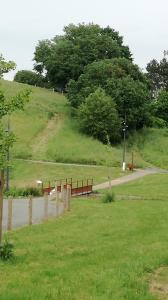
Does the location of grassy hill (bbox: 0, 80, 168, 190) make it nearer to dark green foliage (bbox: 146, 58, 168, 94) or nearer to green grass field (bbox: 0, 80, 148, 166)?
green grass field (bbox: 0, 80, 148, 166)

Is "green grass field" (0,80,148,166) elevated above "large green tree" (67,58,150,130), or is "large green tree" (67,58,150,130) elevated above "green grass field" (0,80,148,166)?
"large green tree" (67,58,150,130)

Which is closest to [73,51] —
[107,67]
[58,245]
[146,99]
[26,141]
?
[107,67]

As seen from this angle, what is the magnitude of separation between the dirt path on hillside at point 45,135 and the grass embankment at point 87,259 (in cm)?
5266

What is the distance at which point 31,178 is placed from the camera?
61906 millimetres

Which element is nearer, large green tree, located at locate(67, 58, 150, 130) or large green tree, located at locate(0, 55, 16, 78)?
large green tree, located at locate(0, 55, 16, 78)

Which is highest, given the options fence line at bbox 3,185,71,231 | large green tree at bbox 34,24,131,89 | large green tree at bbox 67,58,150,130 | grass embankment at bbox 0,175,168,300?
large green tree at bbox 34,24,131,89

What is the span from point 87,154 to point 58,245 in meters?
59.5

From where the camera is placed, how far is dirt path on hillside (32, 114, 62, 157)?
7738 cm

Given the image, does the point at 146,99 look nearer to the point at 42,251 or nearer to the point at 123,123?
the point at 123,123

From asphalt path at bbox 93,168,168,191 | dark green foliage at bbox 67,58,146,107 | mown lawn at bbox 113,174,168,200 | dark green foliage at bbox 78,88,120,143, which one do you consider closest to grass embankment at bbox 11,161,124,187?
asphalt path at bbox 93,168,168,191

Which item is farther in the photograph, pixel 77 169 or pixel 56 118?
pixel 56 118

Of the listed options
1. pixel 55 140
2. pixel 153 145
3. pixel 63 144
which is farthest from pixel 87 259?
pixel 153 145

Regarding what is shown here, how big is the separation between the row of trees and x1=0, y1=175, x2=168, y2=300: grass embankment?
5233cm

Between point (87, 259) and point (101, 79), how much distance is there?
8215cm
